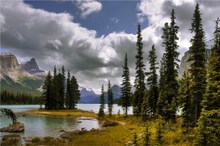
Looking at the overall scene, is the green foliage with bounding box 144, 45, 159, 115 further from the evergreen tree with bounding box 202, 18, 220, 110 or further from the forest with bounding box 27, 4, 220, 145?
the evergreen tree with bounding box 202, 18, 220, 110

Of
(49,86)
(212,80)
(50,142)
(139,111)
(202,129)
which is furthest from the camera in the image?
(49,86)

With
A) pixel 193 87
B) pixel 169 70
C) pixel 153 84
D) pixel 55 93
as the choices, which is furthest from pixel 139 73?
pixel 55 93

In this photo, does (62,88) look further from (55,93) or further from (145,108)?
(145,108)

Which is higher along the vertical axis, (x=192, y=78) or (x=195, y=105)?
(x=192, y=78)

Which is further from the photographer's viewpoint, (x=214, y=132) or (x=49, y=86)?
(x=49, y=86)

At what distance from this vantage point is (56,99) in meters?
120

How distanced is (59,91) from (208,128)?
10359 centimetres

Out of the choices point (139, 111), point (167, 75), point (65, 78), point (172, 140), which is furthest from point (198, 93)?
point (65, 78)

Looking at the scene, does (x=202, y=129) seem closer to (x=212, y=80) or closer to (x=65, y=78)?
(x=212, y=80)

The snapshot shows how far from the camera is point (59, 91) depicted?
12575cm

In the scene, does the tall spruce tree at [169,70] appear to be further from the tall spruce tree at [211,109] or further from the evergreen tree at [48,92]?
the evergreen tree at [48,92]

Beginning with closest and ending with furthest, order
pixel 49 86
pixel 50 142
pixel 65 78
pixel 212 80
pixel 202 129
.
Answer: pixel 202 129
pixel 212 80
pixel 50 142
pixel 49 86
pixel 65 78

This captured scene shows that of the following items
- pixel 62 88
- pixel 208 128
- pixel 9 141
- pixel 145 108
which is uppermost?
pixel 62 88

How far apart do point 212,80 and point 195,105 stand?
928 cm
